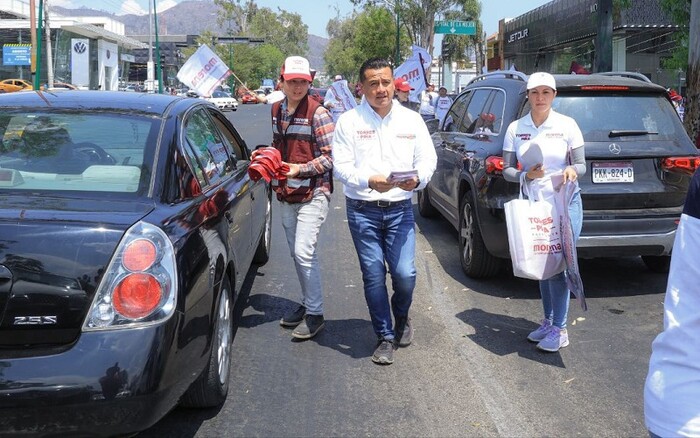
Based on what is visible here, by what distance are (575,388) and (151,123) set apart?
2812mm

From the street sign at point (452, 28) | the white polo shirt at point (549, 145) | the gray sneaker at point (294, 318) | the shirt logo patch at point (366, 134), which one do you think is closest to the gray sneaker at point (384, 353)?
the gray sneaker at point (294, 318)

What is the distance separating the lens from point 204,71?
1052 cm

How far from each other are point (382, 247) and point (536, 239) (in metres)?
0.97

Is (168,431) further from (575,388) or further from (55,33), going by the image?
(55,33)

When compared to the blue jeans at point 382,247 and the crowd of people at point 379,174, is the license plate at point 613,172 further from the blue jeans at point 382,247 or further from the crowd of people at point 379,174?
the blue jeans at point 382,247

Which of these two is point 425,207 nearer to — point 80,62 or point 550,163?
point 550,163

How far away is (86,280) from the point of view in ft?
9.22

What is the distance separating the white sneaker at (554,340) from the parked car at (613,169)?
104 cm

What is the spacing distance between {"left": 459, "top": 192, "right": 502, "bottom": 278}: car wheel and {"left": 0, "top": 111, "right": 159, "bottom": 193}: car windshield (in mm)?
3202

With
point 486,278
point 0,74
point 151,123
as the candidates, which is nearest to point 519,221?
point 486,278

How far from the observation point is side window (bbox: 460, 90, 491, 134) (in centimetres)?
679

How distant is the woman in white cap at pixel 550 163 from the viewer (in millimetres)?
4625

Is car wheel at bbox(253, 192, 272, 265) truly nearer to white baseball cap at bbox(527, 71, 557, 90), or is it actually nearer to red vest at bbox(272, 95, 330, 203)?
red vest at bbox(272, 95, 330, 203)

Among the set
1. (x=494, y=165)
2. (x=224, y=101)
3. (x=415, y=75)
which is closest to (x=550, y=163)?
(x=494, y=165)
